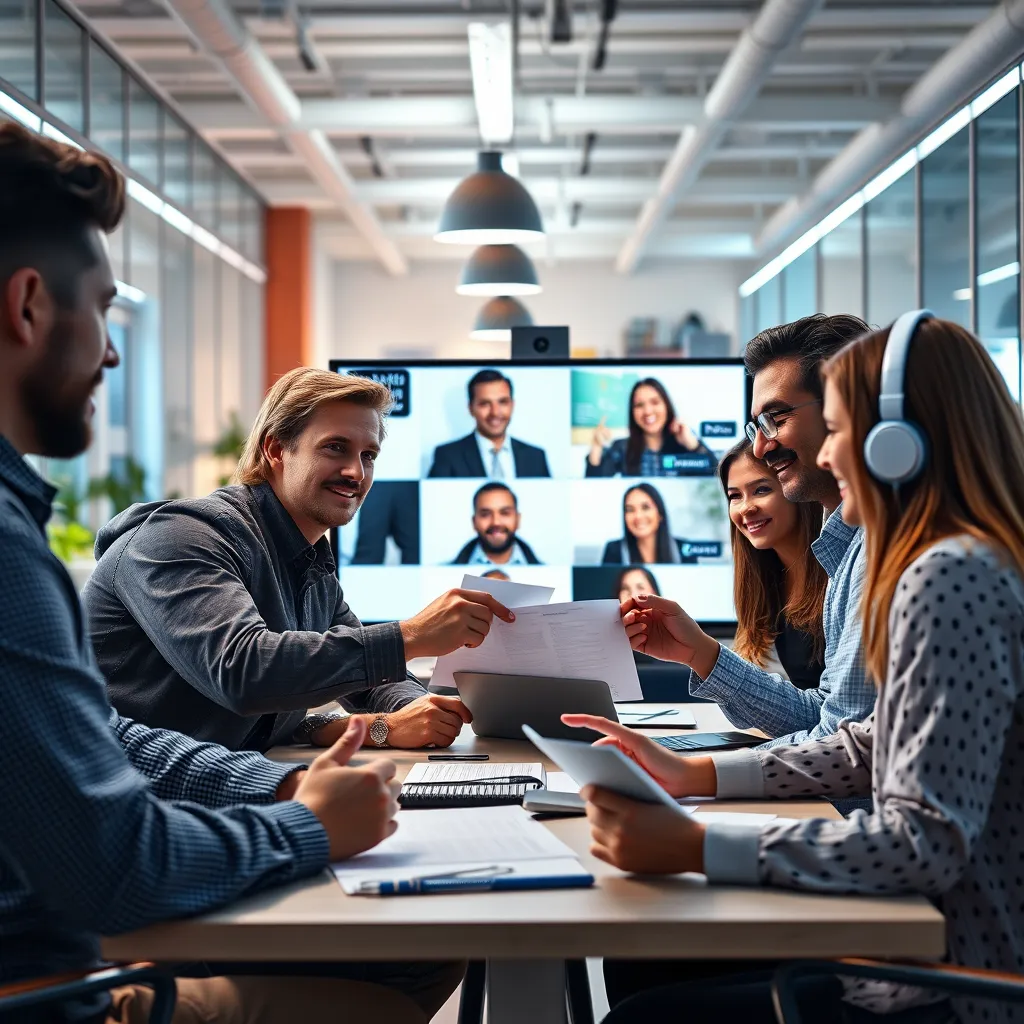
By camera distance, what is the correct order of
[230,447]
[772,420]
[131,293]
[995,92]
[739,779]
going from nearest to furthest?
[739,779] < [772,420] < [995,92] < [131,293] < [230,447]

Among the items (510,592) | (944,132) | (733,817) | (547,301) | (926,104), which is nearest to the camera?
(733,817)

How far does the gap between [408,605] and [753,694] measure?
1.38 meters

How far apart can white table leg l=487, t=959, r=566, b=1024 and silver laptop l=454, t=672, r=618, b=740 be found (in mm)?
657

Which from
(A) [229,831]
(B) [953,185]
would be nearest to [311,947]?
(A) [229,831]

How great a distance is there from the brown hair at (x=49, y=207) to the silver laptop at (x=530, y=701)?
105cm

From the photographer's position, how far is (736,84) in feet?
22.3

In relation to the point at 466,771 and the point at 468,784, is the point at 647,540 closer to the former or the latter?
the point at 466,771

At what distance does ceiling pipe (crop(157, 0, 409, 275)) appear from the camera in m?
5.88

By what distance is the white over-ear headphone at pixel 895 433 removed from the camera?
1.30 metres

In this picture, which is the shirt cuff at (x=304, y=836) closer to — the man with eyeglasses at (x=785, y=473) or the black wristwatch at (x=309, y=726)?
the black wristwatch at (x=309, y=726)

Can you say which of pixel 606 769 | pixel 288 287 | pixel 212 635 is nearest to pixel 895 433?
pixel 606 769

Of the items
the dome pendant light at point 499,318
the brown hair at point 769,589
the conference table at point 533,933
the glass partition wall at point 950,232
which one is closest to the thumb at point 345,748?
the conference table at point 533,933

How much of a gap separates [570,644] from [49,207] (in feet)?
3.46

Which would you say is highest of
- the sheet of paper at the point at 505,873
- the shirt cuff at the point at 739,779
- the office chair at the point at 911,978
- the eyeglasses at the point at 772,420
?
the eyeglasses at the point at 772,420
